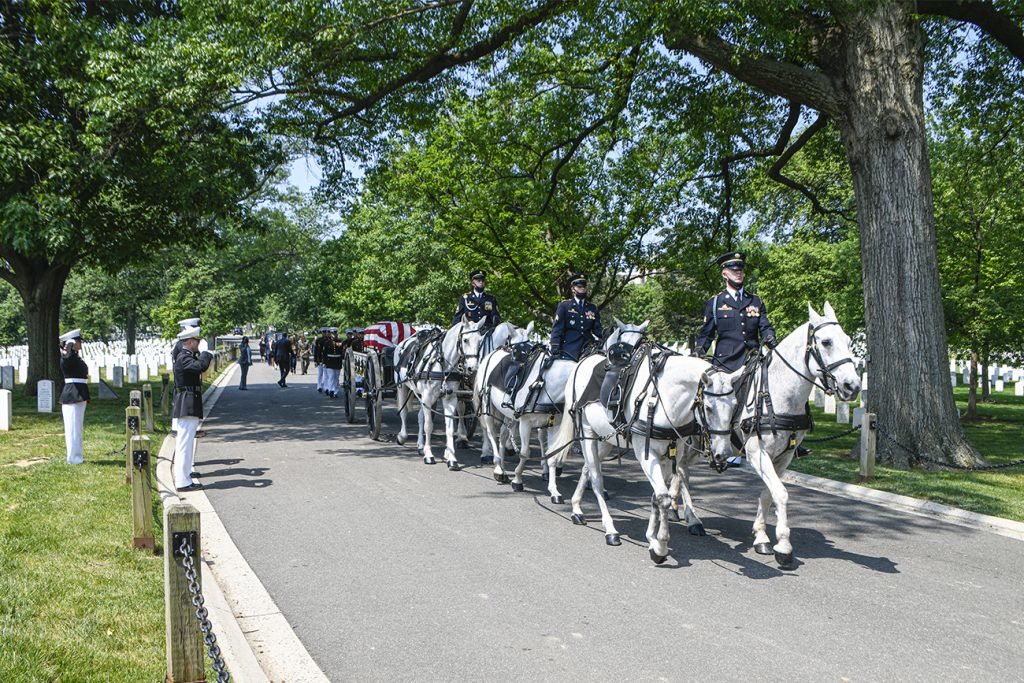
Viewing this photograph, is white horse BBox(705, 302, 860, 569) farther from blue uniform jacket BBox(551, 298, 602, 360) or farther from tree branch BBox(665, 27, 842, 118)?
tree branch BBox(665, 27, 842, 118)

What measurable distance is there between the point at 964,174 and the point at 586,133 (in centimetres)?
1125

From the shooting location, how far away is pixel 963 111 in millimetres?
19969

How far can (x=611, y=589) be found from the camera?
6867 mm

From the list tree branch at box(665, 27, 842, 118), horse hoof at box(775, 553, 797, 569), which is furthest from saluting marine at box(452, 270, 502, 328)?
horse hoof at box(775, 553, 797, 569)

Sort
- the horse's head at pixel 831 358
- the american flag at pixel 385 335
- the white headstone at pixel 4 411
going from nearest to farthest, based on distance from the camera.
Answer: the horse's head at pixel 831 358 → the white headstone at pixel 4 411 → the american flag at pixel 385 335

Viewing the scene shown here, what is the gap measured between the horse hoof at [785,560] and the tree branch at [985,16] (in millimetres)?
11178

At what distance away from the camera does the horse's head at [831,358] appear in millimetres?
7254

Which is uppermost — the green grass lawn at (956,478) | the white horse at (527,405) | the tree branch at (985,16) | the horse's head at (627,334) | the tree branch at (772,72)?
the tree branch at (985,16)

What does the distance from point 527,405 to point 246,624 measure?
17.8 ft

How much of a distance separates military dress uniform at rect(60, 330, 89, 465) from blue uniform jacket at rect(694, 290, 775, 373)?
8967 mm

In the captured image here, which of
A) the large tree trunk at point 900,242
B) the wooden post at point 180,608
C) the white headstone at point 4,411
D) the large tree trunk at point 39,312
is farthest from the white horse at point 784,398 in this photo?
the large tree trunk at point 39,312

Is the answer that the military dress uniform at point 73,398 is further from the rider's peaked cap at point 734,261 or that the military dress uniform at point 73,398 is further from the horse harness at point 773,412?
the horse harness at point 773,412

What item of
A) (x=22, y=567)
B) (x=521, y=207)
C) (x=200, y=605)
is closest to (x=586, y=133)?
(x=521, y=207)

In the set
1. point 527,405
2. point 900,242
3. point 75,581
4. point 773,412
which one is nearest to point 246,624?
point 75,581
